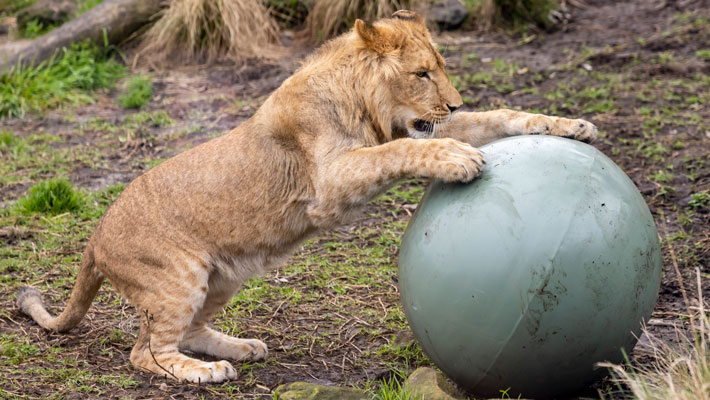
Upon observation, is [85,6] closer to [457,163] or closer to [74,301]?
[74,301]

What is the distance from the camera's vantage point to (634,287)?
3902mm

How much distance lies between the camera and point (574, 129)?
4.73 meters

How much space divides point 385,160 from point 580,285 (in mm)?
1336

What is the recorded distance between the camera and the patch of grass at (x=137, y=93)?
10602mm

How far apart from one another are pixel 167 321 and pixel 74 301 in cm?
76

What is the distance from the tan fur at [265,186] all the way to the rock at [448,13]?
22.8 ft

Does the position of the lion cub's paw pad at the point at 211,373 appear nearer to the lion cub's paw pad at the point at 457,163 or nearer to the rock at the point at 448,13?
the lion cub's paw pad at the point at 457,163

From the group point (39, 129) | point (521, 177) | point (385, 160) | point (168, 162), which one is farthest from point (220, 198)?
point (39, 129)

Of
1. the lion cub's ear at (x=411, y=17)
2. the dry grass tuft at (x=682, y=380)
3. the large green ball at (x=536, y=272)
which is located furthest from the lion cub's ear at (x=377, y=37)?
the dry grass tuft at (x=682, y=380)

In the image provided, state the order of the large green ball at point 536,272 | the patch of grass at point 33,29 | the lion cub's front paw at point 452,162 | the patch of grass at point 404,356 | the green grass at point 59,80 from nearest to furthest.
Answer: the large green ball at point 536,272 < the lion cub's front paw at point 452,162 < the patch of grass at point 404,356 < the green grass at point 59,80 < the patch of grass at point 33,29

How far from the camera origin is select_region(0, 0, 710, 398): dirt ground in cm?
519

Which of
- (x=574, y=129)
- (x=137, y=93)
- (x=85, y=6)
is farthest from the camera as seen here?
(x=85, y=6)

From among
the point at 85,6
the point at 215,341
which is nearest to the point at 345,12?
the point at 85,6

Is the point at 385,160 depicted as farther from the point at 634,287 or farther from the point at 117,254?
the point at 117,254
